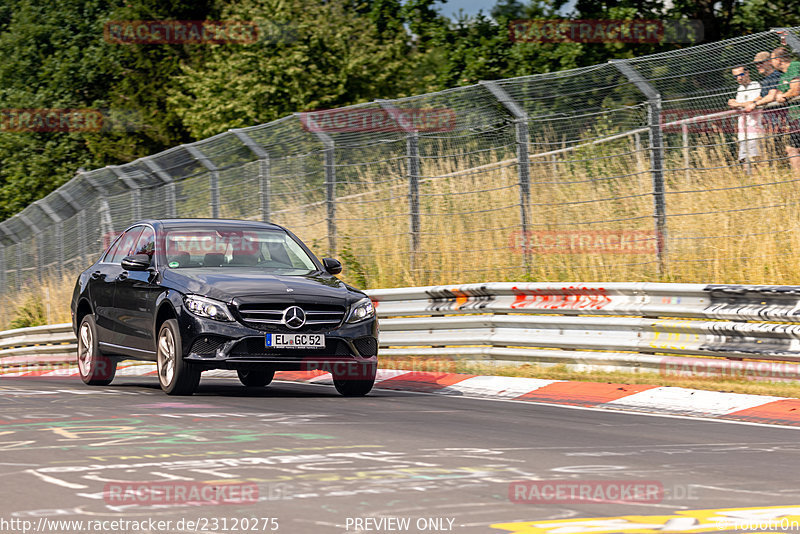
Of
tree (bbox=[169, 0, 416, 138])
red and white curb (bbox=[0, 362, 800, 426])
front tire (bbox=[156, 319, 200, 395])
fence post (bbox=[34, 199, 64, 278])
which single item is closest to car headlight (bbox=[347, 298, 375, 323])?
red and white curb (bbox=[0, 362, 800, 426])

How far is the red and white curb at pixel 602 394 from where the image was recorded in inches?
393

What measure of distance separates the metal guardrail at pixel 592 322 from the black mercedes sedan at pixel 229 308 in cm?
214

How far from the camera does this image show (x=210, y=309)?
35.3 ft

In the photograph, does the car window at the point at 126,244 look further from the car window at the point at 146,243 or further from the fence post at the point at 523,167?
the fence post at the point at 523,167

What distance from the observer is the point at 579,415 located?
9844mm

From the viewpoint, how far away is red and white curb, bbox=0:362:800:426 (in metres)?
9.98

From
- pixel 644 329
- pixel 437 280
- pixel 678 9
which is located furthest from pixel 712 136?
pixel 678 9

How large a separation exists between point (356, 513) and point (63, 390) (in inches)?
287

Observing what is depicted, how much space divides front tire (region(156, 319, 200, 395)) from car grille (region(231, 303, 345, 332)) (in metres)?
0.62

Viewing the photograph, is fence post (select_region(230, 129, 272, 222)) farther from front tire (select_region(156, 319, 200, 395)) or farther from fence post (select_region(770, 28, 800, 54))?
fence post (select_region(770, 28, 800, 54))

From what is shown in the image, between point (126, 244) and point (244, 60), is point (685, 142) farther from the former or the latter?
point (244, 60)

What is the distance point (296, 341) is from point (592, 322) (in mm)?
3172

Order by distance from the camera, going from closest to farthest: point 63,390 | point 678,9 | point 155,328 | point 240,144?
point 155,328 → point 63,390 → point 240,144 → point 678,9

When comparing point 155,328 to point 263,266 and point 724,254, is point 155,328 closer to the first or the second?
point 263,266
